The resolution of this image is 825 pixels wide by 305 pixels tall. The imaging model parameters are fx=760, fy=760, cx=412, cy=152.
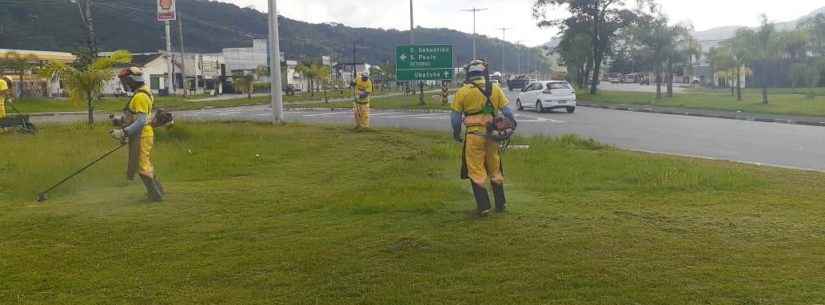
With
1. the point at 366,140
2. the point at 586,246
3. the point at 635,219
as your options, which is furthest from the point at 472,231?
the point at 366,140

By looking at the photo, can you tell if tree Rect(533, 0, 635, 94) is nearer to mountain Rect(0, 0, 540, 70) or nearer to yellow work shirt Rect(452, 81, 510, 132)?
mountain Rect(0, 0, 540, 70)

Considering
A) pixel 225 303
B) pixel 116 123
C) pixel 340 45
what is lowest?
pixel 225 303

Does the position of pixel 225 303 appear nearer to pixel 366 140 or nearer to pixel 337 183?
pixel 337 183

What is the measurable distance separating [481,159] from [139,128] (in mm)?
3774

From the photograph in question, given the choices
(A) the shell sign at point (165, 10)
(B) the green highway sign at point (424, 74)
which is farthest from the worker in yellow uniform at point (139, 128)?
(A) the shell sign at point (165, 10)

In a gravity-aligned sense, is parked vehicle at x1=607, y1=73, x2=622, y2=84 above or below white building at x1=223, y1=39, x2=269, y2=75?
below

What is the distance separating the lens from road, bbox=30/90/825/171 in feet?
46.9

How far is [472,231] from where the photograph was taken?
6777 millimetres

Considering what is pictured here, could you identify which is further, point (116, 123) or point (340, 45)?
point (340, 45)

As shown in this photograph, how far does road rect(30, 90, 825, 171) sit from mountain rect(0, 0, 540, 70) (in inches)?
1566

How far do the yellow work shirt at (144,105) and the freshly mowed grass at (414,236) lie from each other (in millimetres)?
864

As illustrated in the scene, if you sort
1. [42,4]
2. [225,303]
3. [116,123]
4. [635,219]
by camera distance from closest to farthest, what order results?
[225,303]
[635,219]
[116,123]
[42,4]

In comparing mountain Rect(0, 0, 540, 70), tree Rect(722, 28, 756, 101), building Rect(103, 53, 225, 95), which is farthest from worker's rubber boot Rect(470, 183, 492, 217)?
mountain Rect(0, 0, 540, 70)

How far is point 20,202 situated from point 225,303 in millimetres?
5319
